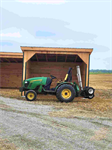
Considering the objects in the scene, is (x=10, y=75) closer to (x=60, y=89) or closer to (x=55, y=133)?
(x=60, y=89)

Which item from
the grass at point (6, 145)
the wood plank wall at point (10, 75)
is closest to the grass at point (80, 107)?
the grass at point (6, 145)

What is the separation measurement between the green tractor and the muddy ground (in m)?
3.11

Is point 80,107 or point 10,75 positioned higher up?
point 10,75

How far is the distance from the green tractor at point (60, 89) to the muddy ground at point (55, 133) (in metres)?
Result: 3.11

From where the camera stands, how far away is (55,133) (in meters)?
3.75

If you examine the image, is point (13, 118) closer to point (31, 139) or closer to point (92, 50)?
point (31, 139)

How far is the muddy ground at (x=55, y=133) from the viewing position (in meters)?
3.16

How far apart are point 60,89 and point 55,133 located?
449cm

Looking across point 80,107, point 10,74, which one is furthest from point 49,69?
point 80,107

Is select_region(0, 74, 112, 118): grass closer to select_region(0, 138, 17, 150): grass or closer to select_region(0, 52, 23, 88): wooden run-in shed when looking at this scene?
select_region(0, 138, 17, 150): grass

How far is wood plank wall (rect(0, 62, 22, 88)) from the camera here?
Answer: 15516mm

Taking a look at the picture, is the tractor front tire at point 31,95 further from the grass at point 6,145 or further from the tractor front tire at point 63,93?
the grass at point 6,145

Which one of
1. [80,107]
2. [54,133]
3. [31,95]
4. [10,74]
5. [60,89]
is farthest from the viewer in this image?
[10,74]

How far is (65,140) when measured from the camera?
133 inches
